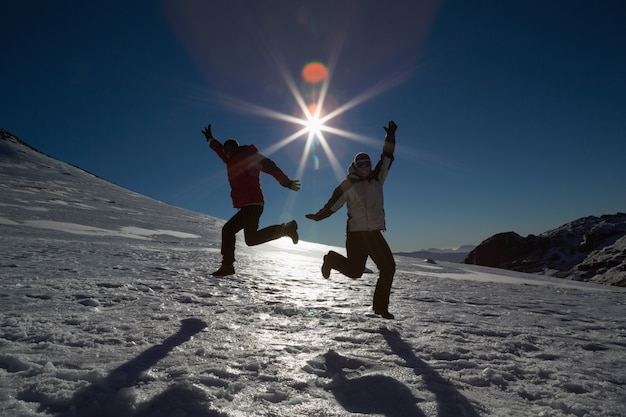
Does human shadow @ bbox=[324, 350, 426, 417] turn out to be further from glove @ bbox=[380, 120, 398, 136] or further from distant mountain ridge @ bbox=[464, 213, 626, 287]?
distant mountain ridge @ bbox=[464, 213, 626, 287]

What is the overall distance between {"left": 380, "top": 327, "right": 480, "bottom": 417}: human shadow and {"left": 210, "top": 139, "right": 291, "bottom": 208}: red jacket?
371 cm

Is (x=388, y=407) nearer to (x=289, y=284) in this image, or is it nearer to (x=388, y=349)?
(x=388, y=349)

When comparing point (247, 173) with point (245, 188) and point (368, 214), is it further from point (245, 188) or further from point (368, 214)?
point (368, 214)

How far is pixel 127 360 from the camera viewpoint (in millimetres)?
2648

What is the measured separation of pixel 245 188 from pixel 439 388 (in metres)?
4.65

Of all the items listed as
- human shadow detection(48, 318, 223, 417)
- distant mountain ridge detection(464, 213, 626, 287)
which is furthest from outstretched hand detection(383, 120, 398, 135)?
distant mountain ridge detection(464, 213, 626, 287)

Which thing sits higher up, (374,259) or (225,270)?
(374,259)

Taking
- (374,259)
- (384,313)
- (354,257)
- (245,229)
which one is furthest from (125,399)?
(245,229)

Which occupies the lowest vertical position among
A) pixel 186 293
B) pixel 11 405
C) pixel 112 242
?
pixel 11 405

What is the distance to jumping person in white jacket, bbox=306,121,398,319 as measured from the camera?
4.92 m

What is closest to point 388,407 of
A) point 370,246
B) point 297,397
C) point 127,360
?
point 297,397

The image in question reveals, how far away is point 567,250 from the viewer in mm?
54531

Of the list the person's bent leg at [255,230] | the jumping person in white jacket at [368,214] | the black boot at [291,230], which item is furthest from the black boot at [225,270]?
the jumping person in white jacket at [368,214]

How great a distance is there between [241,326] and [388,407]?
203 cm
